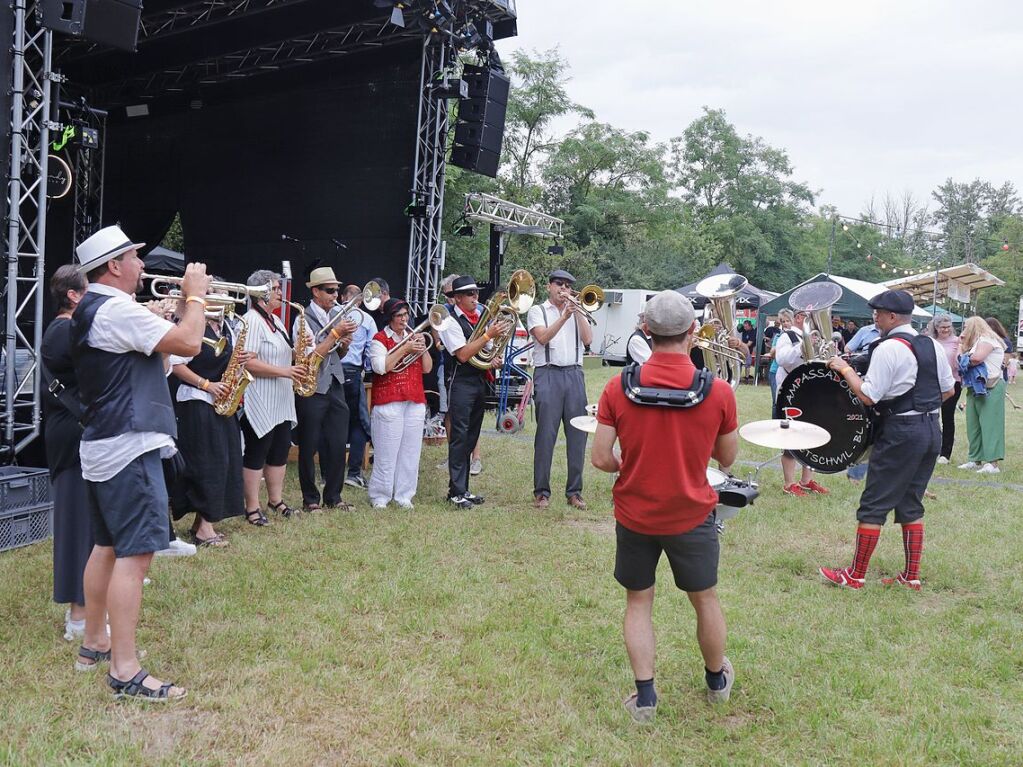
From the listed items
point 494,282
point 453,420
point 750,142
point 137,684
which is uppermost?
point 750,142

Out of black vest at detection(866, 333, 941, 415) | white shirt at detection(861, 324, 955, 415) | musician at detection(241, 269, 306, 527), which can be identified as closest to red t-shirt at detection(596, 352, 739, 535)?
white shirt at detection(861, 324, 955, 415)

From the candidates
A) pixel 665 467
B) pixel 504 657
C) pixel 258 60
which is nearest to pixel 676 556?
pixel 665 467

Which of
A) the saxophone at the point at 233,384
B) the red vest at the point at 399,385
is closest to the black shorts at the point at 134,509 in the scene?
the saxophone at the point at 233,384

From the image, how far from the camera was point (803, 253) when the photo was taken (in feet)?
168

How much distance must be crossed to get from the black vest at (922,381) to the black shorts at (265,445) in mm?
4275

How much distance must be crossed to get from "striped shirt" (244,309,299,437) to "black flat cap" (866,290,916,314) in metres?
4.11

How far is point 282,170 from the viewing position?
14.1 meters

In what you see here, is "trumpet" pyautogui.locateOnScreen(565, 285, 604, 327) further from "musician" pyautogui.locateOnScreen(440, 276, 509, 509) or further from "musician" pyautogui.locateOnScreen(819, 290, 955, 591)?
"musician" pyautogui.locateOnScreen(819, 290, 955, 591)

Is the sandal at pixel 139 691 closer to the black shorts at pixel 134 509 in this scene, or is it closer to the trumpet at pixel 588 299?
the black shorts at pixel 134 509

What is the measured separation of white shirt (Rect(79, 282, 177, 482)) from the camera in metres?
3.36

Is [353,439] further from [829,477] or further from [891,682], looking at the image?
[891,682]

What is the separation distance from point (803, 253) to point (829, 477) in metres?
45.6

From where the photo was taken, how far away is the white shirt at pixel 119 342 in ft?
11.0

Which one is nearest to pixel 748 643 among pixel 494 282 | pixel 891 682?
pixel 891 682
